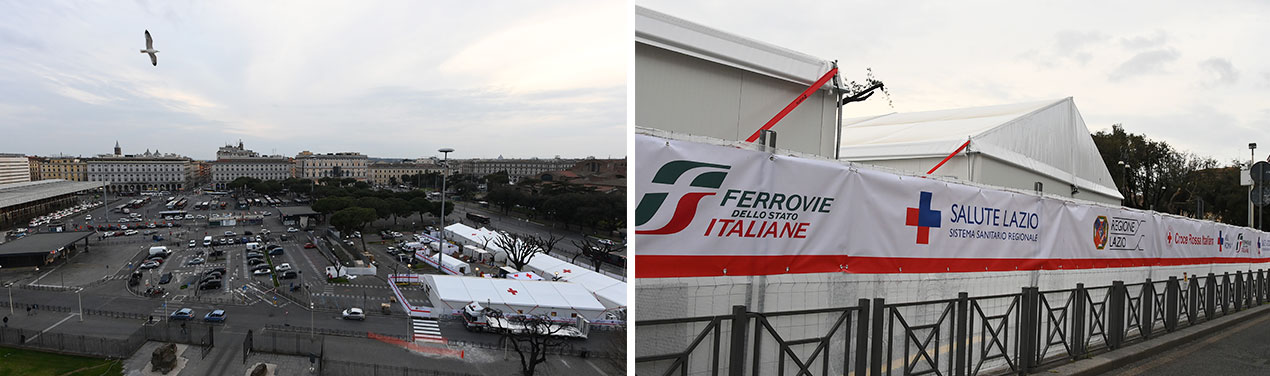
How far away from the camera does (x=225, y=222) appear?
42.9ft

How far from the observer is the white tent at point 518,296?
11.4 metres

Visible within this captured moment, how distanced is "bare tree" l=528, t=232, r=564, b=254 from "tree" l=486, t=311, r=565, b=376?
126 inches

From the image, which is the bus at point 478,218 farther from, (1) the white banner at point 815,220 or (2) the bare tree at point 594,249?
(1) the white banner at point 815,220

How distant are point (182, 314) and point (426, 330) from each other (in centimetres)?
398

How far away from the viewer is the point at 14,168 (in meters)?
9.20

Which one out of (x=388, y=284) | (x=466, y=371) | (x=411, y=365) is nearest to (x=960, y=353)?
(x=466, y=371)

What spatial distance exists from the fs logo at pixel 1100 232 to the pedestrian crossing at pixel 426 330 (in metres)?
10.1

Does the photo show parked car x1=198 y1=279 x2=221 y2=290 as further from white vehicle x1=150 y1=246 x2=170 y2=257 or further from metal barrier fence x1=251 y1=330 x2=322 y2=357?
metal barrier fence x1=251 y1=330 x2=322 y2=357

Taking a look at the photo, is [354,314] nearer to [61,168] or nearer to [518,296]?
[518,296]

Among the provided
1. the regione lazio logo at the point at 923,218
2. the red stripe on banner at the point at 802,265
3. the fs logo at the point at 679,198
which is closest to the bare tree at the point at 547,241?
the red stripe on banner at the point at 802,265

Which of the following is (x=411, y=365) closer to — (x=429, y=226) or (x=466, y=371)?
(x=466, y=371)

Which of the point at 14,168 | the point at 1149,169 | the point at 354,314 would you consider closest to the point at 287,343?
the point at 354,314

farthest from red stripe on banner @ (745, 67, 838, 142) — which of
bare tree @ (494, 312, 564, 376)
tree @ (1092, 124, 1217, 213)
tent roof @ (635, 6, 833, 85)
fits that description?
tree @ (1092, 124, 1217, 213)

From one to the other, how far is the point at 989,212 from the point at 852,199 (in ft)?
5.33
